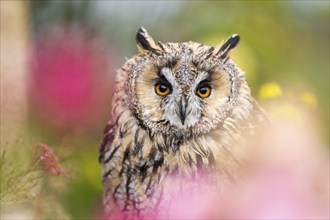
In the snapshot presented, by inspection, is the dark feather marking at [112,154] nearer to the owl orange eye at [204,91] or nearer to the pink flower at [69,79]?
the pink flower at [69,79]

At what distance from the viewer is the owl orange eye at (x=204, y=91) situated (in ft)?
2.02

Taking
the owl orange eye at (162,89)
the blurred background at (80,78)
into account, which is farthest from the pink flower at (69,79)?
the owl orange eye at (162,89)

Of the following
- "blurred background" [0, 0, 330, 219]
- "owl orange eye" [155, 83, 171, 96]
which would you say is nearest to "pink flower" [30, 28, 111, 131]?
"blurred background" [0, 0, 330, 219]

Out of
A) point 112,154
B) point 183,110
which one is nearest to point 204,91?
point 183,110

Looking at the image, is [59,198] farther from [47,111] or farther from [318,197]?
[318,197]

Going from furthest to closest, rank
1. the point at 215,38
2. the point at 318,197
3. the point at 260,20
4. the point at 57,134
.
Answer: the point at 260,20, the point at 215,38, the point at 57,134, the point at 318,197

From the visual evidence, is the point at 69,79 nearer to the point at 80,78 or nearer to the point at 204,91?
the point at 80,78

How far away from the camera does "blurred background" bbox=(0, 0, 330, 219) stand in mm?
590

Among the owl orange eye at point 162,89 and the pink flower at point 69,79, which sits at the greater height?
the pink flower at point 69,79

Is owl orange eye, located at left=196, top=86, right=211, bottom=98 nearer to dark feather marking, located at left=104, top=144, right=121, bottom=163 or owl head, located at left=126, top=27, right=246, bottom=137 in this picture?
owl head, located at left=126, top=27, right=246, bottom=137

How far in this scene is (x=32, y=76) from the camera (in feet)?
2.31

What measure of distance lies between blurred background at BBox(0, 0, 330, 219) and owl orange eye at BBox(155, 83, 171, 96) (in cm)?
11

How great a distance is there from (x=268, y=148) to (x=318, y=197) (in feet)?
0.25

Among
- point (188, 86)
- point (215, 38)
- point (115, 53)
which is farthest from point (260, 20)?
point (188, 86)
